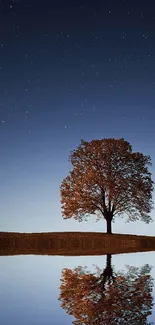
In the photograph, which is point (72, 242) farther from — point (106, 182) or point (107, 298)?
point (107, 298)

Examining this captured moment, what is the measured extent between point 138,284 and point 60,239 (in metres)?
32.7

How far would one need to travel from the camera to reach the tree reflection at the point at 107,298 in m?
7.96

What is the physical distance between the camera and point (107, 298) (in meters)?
Answer: 10.0

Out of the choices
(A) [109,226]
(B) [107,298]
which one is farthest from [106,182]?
(B) [107,298]

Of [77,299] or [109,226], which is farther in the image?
[109,226]

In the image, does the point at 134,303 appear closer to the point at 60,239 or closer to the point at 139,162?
the point at 60,239

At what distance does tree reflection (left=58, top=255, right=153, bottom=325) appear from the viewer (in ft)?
26.1

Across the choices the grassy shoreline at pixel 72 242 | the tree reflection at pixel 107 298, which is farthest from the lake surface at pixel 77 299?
the grassy shoreline at pixel 72 242

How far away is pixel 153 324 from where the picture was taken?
748 centimetres

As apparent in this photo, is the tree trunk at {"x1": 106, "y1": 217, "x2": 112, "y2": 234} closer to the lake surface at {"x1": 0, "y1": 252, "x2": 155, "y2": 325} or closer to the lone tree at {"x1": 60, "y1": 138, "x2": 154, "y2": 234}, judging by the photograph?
the lone tree at {"x1": 60, "y1": 138, "x2": 154, "y2": 234}

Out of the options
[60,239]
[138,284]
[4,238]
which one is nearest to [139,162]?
[60,239]

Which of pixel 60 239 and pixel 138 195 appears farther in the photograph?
pixel 138 195

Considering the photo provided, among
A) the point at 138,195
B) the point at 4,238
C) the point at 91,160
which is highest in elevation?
the point at 91,160

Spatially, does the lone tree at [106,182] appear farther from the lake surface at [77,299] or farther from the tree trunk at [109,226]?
the lake surface at [77,299]
